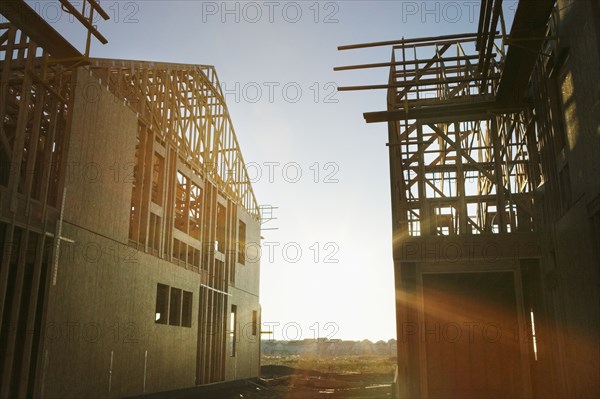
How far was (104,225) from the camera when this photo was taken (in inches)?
621

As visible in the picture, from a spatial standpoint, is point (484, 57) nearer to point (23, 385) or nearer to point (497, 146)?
point (497, 146)

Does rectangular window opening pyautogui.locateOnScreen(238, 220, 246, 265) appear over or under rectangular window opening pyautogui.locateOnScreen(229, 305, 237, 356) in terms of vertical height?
over

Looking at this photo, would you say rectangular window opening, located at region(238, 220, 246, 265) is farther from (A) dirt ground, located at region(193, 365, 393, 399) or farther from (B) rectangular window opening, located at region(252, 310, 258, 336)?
(A) dirt ground, located at region(193, 365, 393, 399)

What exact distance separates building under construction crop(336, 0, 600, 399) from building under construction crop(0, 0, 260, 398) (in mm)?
7549

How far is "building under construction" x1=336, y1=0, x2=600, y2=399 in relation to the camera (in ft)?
27.8

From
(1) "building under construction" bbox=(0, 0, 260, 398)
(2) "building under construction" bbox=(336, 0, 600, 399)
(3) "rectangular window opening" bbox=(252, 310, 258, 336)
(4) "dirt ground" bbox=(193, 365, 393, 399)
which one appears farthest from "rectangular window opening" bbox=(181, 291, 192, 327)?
(2) "building under construction" bbox=(336, 0, 600, 399)

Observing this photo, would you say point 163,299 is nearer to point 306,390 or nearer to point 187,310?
point 187,310

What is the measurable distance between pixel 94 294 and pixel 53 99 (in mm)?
5207

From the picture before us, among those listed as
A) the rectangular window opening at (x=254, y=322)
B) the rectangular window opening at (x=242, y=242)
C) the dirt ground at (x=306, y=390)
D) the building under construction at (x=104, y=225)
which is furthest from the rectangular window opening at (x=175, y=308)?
the rectangular window opening at (x=254, y=322)

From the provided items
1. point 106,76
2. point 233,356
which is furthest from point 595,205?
point 233,356

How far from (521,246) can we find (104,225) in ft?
36.2

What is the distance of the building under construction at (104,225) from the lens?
12633mm

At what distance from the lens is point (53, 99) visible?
13.9 metres

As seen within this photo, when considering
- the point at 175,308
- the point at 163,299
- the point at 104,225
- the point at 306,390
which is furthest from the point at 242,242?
the point at 104,225
